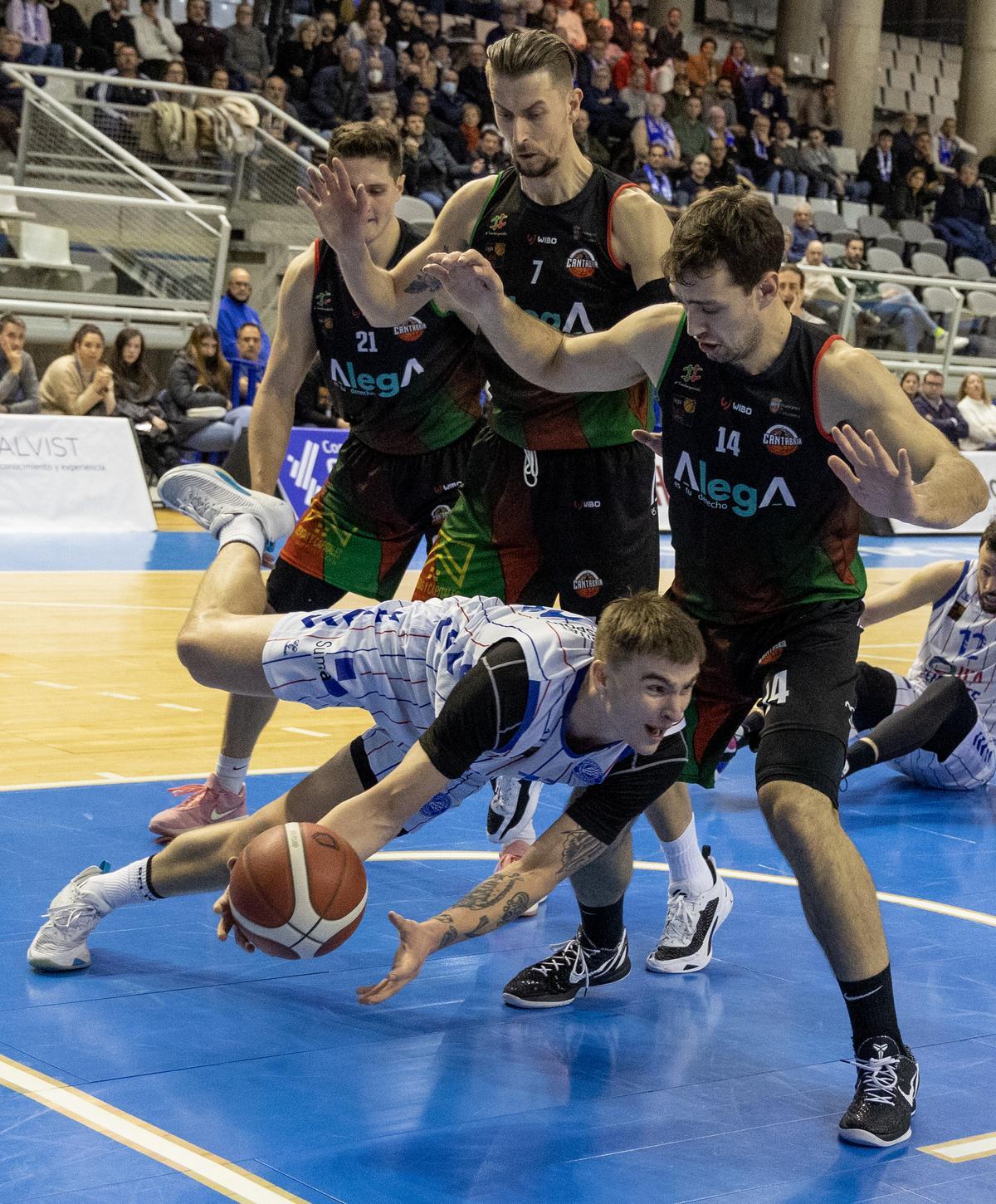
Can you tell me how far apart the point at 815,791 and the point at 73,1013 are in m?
1.92

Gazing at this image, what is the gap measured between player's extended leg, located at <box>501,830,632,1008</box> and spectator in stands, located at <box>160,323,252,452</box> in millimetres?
10777

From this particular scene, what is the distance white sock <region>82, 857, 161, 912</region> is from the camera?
4.59m

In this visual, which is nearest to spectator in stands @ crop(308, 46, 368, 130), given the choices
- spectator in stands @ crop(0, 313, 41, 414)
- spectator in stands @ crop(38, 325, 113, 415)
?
spectator in stands @ crop(38, 325, 113, 415)

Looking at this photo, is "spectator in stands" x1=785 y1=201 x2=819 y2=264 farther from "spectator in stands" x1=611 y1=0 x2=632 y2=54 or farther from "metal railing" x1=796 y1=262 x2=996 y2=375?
"spectator in stands" x1=611 y1=0 x2=632 y2=54

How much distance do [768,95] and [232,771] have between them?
833 inches

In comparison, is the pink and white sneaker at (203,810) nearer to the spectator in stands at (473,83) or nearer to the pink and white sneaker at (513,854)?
the pink and white sneaker at (513,854)

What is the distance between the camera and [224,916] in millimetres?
3789

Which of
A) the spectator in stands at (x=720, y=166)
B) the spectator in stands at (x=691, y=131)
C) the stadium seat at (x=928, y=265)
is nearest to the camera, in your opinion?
the spectator in stands at (x=720, y=166)

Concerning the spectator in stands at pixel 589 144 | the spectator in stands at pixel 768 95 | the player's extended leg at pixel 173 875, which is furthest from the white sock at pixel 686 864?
the spectator in stands at pixel 768 95

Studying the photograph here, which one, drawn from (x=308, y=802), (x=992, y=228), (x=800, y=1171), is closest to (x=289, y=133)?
(x=992, y=228)

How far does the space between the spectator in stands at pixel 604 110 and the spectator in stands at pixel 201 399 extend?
8171 mm

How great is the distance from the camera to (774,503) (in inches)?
174

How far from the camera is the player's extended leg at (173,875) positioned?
445cm

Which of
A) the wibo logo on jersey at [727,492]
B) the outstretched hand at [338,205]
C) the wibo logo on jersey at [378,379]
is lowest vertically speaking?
the wibo logo on jersey at [378,379]
